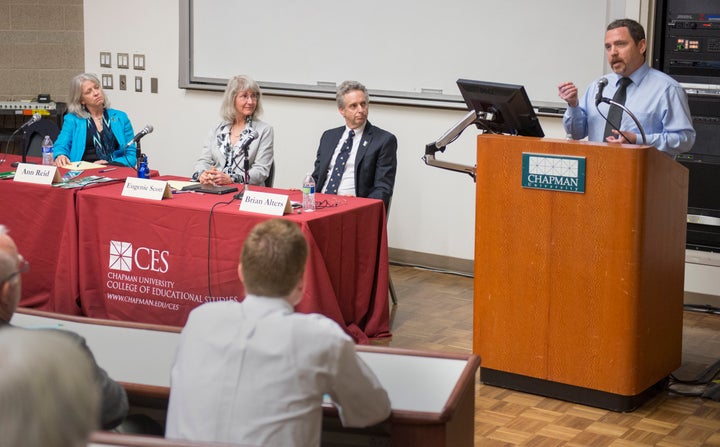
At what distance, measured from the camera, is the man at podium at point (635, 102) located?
13.6 ft

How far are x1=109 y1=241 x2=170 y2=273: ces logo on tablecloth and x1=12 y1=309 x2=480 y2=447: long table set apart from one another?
1.65 m

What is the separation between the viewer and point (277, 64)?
7207 millimetres

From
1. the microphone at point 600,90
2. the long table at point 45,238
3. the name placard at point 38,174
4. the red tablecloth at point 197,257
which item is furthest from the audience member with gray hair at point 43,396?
the name placard at point 38,174

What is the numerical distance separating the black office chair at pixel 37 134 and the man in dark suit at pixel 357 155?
6.15ft

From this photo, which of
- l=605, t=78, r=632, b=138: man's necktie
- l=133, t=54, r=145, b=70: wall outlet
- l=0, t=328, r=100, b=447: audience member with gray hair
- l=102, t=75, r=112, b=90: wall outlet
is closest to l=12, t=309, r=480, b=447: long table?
l=0, t=328, r=100, b=447: audience member with gray hair

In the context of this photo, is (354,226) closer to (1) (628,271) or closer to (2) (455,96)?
(1) (628,271)

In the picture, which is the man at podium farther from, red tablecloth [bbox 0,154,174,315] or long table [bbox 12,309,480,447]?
red tablecloth [bbox 0,154,174,315]

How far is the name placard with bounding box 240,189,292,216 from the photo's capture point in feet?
14.7

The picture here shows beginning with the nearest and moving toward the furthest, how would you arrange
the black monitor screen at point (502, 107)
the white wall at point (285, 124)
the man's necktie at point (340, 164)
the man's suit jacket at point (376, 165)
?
the black monitor screen at point (502, 107) → the man's suit jacket at point (376, 165) → the man's necktie at point (340, 164) → the white wall at point (285, 124)

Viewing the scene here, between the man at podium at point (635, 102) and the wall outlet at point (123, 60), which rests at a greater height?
the wall outlet at point (123, 60)

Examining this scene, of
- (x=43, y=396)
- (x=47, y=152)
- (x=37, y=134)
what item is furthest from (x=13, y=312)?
(x=37, y=134)

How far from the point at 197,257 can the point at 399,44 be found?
8.70 ft

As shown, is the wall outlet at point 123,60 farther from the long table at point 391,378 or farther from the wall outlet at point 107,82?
the long table at point 391,378

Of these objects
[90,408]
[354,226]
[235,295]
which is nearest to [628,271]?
[354,226]
